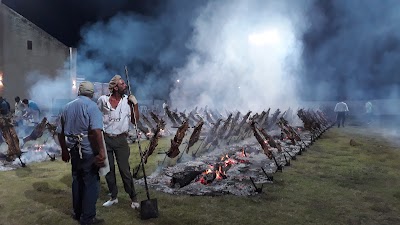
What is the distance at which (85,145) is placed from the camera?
465 cm

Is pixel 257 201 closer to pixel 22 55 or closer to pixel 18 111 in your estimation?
pixel 18 111

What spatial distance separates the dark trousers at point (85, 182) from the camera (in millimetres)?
4648

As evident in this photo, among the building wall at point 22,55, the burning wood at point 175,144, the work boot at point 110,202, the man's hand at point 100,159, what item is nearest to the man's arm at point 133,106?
the man's hand at point 100,159

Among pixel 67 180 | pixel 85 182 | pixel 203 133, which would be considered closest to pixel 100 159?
pixel 85 182

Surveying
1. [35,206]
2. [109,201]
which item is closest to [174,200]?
[109,201]

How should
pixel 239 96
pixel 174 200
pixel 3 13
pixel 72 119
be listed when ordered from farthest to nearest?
1. pixel 239 96
2. pixel 3 13
3. pixel 174 200
4. pixel 72 119

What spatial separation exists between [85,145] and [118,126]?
2.71 feet

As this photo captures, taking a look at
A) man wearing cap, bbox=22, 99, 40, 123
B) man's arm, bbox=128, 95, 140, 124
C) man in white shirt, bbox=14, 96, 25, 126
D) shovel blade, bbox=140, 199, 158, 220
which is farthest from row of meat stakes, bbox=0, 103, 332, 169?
man wearing cap, bbox=22, 99, 40, 123

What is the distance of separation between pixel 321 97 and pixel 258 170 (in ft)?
163

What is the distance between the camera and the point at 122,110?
545cm

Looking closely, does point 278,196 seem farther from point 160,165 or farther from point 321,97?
point 321,97

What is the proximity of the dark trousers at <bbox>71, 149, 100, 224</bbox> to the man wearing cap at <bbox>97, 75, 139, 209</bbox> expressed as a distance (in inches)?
27.1

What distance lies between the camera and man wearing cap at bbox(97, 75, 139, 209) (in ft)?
17.6

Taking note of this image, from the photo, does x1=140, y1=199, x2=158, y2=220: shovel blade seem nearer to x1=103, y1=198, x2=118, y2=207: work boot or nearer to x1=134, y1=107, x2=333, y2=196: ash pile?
x1=103, y1=198, x2=118, y2=207: work boot
